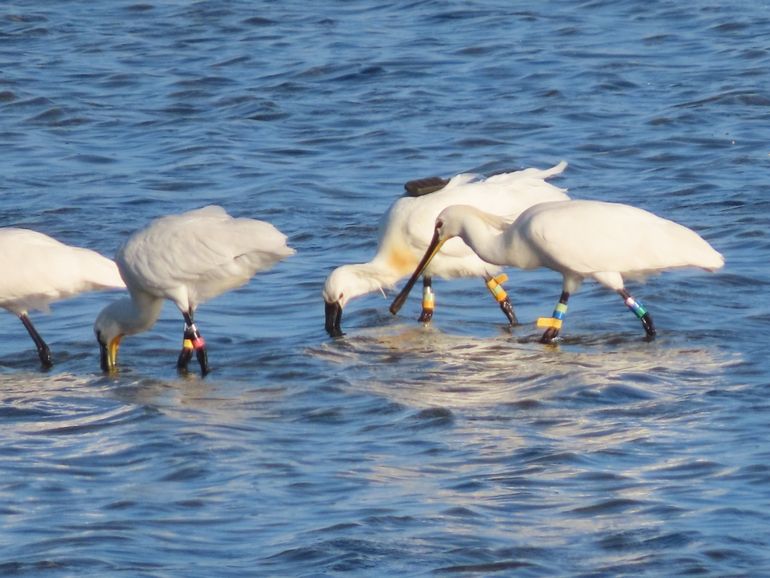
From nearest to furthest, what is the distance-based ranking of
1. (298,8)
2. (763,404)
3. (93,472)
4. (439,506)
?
1. (439,506)
2. (93,472)
3. (763,404)
4. (298,8)

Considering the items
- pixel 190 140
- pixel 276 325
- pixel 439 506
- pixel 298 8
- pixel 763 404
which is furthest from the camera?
pixel 298 8

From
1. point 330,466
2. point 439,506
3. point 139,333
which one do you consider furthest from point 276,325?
point 439,506

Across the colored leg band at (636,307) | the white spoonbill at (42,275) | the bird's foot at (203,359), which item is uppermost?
the white spoonbill at (42,275)

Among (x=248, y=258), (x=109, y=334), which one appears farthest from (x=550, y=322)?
(x=109, y=334)

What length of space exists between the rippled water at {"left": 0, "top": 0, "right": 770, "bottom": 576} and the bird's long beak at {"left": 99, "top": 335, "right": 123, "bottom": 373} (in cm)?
10

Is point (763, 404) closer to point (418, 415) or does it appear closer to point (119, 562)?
point (418, 415)

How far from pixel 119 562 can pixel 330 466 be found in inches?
59.3

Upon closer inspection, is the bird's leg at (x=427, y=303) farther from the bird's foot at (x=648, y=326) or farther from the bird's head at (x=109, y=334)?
the bird's head at (x=109, y=334)

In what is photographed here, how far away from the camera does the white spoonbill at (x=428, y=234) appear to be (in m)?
11.6

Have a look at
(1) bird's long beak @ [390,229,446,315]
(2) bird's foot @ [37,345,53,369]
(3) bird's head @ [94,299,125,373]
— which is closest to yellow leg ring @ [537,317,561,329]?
(1) bird's long beak @ [390,229,446,315]

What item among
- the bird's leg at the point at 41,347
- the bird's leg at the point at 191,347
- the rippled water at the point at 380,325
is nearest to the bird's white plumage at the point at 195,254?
the bird's leg at the point at 191,347

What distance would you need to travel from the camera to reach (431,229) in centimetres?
1165

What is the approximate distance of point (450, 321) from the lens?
38.5 ft

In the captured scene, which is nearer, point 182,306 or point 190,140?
point 182,306
